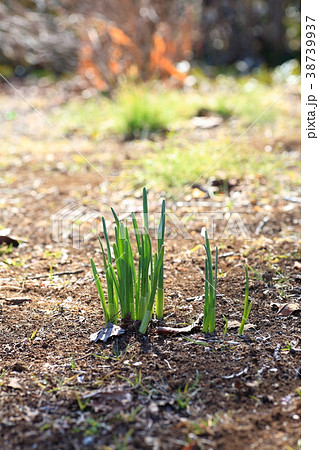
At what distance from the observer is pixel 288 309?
182cm

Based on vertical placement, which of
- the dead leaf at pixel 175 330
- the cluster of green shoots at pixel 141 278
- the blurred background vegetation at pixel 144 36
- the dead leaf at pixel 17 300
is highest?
the blurred background vegetation at pixel 144 36

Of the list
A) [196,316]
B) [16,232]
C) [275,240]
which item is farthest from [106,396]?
[16,232]

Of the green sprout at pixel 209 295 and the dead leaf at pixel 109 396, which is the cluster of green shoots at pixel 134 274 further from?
the dead leaf at pixel 109 396

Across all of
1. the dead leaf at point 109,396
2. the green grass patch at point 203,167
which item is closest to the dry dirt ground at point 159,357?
the dead leaf at point 109,396

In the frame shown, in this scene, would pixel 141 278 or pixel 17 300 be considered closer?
pixel 141 278

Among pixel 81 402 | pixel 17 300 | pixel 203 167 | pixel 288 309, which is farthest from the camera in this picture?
pixel 203 167

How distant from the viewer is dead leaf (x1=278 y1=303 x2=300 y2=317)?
1.81m

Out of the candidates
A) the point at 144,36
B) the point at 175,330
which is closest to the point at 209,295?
the point at 175,330

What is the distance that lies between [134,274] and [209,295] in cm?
23

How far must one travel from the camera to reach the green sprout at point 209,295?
1.54 m

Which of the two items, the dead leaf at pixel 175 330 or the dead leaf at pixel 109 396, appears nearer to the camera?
the dead leaf at pixel 109 396

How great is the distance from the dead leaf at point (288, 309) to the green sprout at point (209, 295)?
28 cm

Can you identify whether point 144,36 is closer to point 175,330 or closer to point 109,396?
point 175,330
